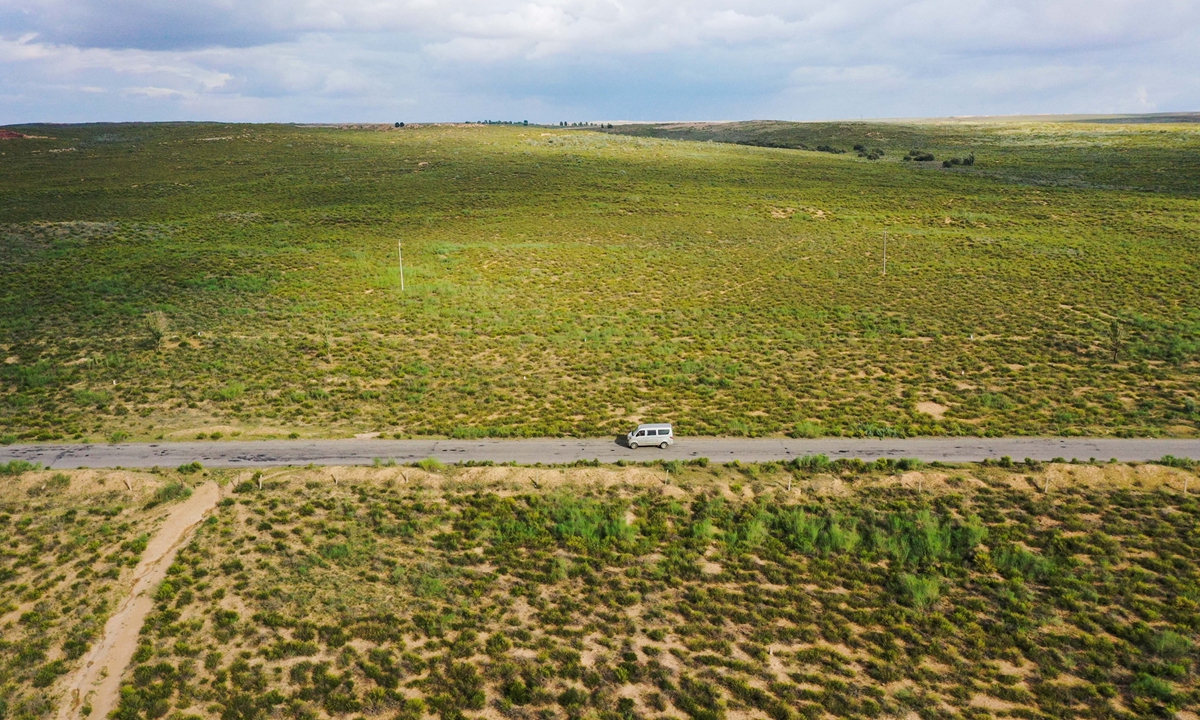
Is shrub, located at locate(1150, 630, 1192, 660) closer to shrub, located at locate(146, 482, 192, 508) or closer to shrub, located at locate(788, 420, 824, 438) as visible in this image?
shrub, located at locate(788, 420, 824, 438)

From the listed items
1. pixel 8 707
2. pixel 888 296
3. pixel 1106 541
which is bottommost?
pixel 8 707

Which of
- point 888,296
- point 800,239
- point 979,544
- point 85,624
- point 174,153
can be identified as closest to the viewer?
point 85,624

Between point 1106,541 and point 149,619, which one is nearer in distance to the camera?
point 149,619

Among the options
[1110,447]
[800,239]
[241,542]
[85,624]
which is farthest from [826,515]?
[800,239]

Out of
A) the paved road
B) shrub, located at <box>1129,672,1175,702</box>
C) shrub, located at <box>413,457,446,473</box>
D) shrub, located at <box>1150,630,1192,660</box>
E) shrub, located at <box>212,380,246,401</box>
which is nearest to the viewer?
shrub, located at <box>1129,672,1175,702</box>

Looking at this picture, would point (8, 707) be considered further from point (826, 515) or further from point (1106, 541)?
point (1106, 541)

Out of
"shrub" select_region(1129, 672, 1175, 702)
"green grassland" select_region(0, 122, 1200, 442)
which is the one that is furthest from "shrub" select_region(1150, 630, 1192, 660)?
"green grassland" select_region(0, 122, 1200, 442)
